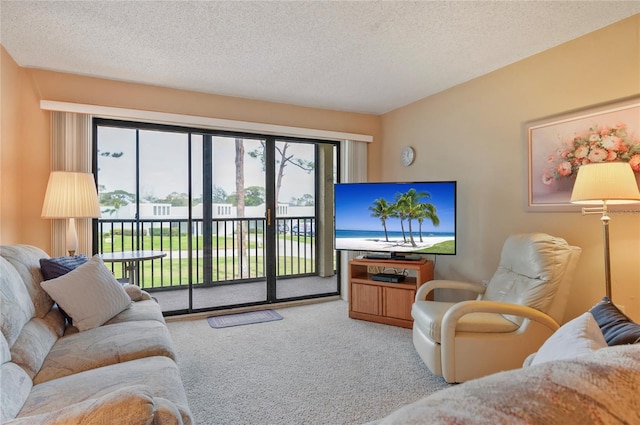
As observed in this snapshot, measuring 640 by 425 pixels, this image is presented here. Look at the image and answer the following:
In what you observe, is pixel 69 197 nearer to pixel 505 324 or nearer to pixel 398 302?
pixel 398 302

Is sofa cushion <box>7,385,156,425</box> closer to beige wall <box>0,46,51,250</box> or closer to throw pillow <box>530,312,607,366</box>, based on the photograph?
throw pillow <box>530,312,607,366</box>

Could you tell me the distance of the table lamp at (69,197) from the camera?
107 inches

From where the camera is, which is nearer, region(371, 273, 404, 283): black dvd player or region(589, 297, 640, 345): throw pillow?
region(589, 297, 640, 345): throw pillow

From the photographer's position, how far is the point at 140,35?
2.47 metres

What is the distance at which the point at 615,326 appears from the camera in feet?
3.63

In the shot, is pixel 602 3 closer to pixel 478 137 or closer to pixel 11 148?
pixel 478 137

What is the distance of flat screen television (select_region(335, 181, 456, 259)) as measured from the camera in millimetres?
3459

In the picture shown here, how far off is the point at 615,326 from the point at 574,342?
33 centimetres

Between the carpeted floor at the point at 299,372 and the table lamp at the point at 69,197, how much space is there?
4.51ft

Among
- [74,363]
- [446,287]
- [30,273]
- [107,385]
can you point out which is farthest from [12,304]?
[446,287]

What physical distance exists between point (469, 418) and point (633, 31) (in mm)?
3018

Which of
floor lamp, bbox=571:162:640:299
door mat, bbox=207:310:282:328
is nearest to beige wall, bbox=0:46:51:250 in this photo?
door mat, bbox=207:310:282:328

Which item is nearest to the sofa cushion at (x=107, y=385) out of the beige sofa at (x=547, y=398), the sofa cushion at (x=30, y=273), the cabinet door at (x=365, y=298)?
the sofa cushion at (x=30, y=273)

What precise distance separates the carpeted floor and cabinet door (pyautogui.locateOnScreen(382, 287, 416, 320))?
0.15m
